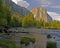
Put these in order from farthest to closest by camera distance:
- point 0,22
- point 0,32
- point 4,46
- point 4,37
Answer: point 0,32
point 4,37
point 0,22
point 4,46

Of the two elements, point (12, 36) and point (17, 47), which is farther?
point (12, 36)

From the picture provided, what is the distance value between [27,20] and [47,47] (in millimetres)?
27777

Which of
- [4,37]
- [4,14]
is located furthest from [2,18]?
[4,37]

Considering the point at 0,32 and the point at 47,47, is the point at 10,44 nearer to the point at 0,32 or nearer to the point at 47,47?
the point at 0,32

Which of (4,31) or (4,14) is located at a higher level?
(4,14)

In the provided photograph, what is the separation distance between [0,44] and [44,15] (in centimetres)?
12072

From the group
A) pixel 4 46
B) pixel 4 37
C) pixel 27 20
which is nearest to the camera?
pixel 4 46

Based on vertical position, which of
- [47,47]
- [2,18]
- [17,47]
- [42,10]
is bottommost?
[47,47]

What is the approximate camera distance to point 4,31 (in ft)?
6.86

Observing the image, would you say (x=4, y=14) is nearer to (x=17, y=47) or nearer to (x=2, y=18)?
(x=2, y=18)

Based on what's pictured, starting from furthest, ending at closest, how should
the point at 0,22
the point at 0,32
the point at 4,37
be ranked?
the point at 0,32, the point at 4,37, the point at 0,22

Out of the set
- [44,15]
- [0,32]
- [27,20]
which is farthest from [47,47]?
[44,15]

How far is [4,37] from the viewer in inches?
79.5

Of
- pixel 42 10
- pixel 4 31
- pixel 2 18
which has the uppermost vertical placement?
pixel 42 10
